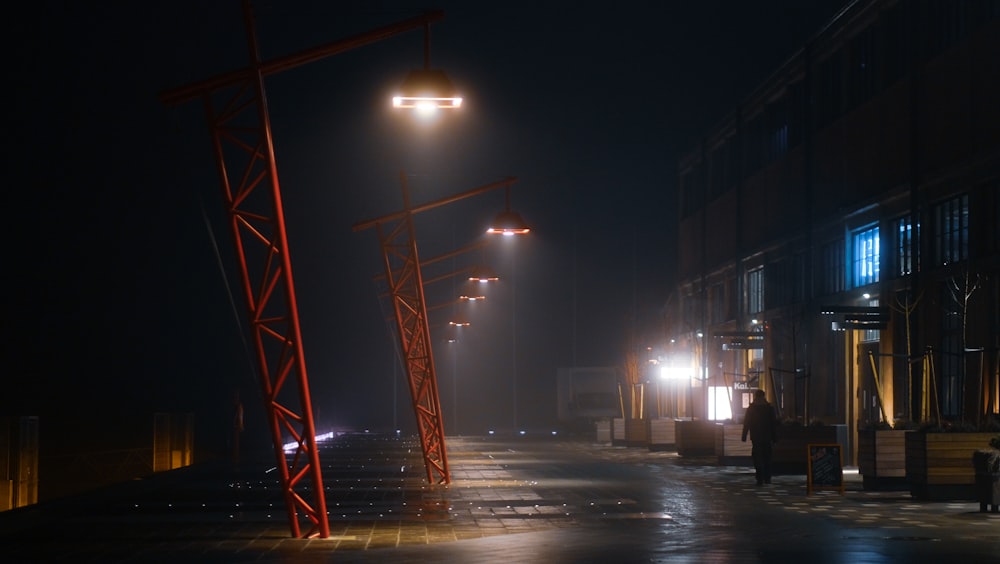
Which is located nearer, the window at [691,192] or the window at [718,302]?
the window at [718,302]

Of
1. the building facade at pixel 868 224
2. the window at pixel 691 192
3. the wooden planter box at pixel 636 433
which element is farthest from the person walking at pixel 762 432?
the window at pixel 691 192

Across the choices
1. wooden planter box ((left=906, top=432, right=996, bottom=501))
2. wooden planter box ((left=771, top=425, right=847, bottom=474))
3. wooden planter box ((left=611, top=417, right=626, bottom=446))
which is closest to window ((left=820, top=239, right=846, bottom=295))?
wooden planter box ((left=771, top=425, right=847, bottom=474))

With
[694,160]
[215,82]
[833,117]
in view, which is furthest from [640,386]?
[215,82]

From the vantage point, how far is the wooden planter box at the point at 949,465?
25.2m

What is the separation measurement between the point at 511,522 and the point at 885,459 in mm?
10178

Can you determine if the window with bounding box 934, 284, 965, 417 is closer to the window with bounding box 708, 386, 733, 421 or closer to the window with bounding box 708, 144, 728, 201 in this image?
the window with bounding box 708, 386, 733, 421

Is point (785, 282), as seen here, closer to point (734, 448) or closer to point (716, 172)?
point (734, 448)

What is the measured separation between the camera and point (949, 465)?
25328mm

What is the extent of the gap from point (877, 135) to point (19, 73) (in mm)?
36011

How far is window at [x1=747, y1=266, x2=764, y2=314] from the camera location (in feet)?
171

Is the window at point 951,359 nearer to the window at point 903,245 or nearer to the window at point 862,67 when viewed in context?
the window at point 903,245

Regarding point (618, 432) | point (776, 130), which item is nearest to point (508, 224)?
point (776, 130)

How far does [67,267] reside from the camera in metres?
74.2

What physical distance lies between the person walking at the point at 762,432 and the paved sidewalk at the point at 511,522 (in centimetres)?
47
